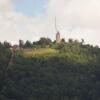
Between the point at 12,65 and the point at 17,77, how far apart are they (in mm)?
7522

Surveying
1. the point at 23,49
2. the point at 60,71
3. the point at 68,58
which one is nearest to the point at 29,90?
the point at 60,71

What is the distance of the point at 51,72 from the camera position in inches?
4845

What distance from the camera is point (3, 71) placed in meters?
121

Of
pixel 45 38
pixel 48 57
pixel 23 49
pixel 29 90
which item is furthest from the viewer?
pixel 45 38

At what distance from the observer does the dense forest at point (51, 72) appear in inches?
4360

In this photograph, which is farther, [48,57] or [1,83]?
[48,57]

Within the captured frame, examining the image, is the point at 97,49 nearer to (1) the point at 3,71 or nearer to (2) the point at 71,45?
(2) the point at 71,45

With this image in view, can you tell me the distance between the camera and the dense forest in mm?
110750

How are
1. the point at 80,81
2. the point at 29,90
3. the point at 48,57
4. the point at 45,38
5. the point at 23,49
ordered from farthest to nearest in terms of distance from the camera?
the point at 45,38, the point at 23,49, the point at 48,57, the point at 80,81, the point at 29,90

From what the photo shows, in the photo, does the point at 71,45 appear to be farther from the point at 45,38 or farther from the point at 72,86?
the point at 72,86

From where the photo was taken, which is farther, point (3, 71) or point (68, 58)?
point (68, 58)

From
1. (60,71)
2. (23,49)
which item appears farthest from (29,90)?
(23,49)

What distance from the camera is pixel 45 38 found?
158125mm

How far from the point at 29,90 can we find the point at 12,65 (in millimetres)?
12857
